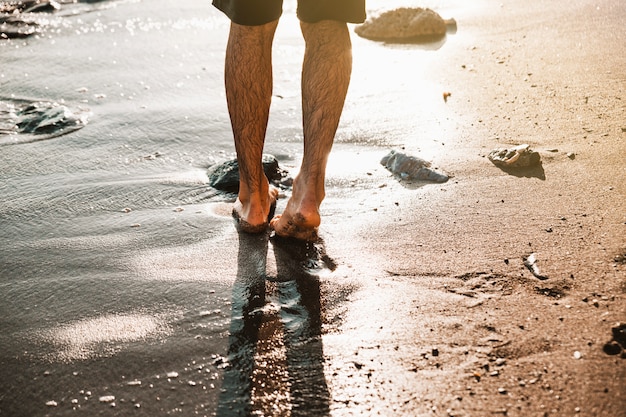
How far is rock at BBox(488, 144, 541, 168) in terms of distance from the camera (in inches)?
112

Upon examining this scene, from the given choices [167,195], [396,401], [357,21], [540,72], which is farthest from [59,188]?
[540,72]

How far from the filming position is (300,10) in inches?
90.0

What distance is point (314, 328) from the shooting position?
1882 mm

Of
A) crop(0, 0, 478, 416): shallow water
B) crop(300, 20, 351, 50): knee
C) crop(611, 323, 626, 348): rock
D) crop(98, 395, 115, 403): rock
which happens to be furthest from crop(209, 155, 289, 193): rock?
crop(611, 323, 626, 348): rock

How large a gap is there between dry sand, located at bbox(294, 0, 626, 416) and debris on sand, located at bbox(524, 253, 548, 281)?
18mm

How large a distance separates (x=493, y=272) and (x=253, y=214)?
2.78 ft

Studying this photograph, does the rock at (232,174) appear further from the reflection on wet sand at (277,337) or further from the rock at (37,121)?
the rock at (37,121)

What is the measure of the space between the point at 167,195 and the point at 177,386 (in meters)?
1.23

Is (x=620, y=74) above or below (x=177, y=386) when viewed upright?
above

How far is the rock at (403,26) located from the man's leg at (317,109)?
9.01 feet

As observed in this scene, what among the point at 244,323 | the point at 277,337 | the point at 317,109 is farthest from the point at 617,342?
the point at 317,109

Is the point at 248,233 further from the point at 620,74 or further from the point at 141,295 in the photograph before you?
the point at 620,74

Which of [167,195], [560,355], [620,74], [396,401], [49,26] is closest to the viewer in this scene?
[396,401]

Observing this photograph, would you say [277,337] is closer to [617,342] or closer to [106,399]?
[106,399]
